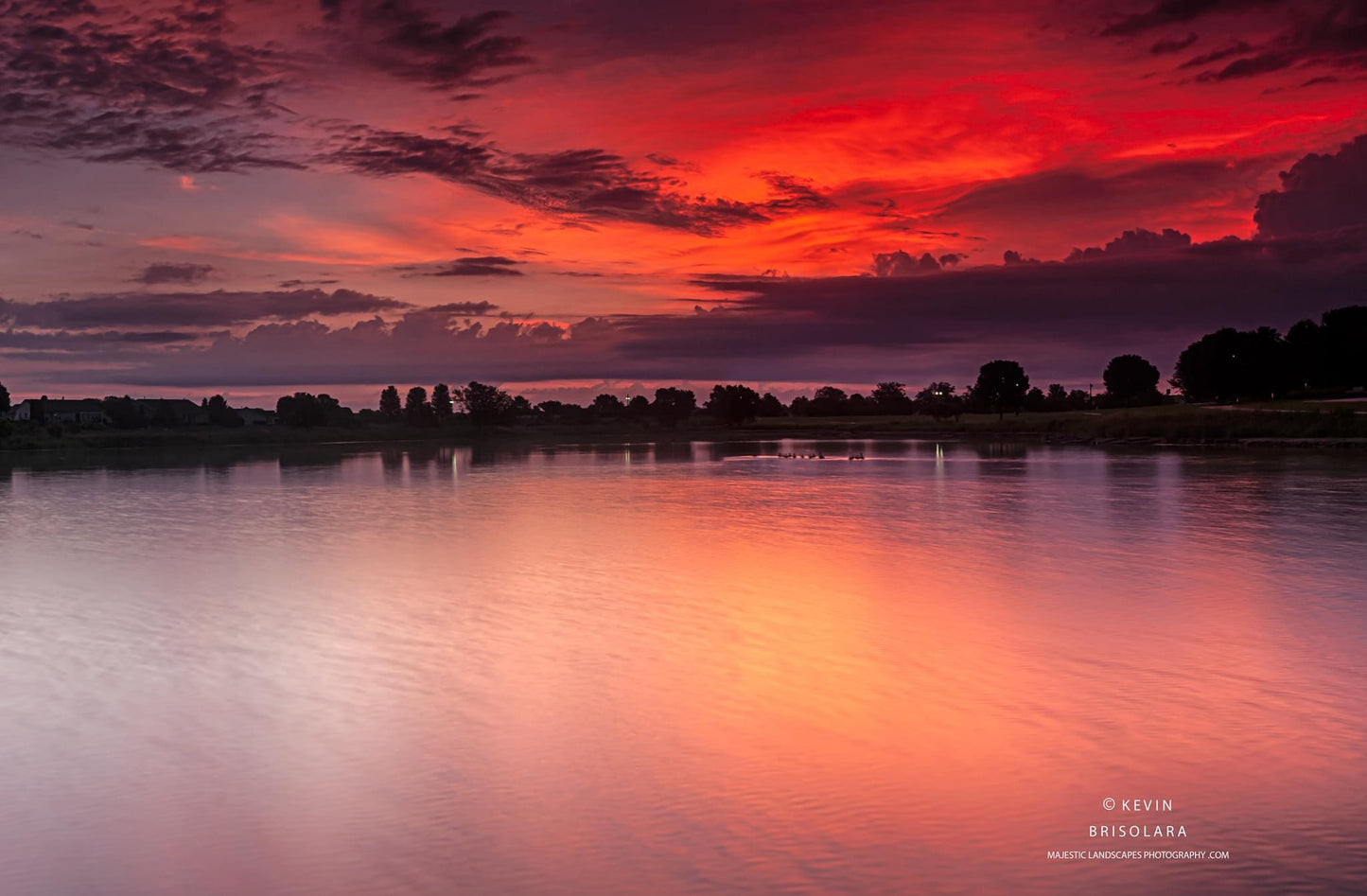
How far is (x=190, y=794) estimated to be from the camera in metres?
9.27

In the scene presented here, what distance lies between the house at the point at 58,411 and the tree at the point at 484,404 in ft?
198

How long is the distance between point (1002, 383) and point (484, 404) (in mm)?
88766

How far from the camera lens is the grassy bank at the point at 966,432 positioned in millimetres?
84938

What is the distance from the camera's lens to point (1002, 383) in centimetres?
18725

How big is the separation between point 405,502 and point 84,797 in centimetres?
3324

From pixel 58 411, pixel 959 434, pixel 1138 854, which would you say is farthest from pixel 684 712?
pixel 58 411

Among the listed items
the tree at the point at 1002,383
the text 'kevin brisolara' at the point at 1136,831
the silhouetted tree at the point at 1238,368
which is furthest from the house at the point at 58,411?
the text 'kevin brisolara' at the point at 1136,831

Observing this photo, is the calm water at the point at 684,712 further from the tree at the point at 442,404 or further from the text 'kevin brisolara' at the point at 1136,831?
the tree at the point at 442,404

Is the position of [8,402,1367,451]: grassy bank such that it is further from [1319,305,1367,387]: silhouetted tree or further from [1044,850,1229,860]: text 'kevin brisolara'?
[1044,850,1229,860]: text 'kevin brisolara'

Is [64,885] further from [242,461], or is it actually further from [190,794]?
[242,461]

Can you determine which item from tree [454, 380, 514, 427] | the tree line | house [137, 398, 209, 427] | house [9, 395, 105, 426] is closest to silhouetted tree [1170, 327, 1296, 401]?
the tree line

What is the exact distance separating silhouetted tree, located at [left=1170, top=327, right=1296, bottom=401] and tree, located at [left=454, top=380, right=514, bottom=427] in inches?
4228

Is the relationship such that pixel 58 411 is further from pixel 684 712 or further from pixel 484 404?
pixel 684 712

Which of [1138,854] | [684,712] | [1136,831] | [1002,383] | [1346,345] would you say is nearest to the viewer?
[1138,854]
